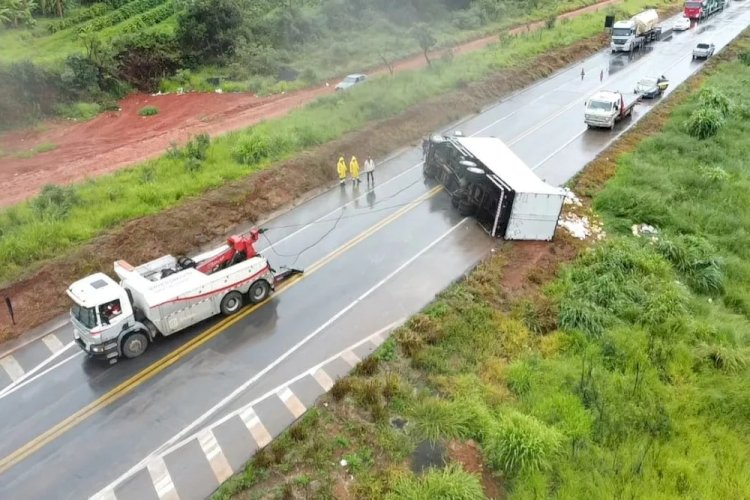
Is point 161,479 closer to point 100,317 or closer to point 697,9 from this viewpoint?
point 100,317

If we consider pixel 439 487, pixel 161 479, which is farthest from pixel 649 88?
pixel 161 479

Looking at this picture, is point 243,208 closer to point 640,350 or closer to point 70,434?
point 70,434

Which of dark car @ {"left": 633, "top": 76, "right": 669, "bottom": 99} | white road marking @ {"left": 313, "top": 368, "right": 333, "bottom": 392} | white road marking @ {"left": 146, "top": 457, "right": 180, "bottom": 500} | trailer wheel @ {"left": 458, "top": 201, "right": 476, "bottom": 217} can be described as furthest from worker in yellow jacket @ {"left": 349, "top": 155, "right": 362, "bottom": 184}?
dark car @ {"left": 633, "top": 76, "right": 669, "bottom": 99}

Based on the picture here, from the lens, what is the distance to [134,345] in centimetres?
1584

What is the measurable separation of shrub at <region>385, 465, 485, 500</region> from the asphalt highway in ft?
15.5

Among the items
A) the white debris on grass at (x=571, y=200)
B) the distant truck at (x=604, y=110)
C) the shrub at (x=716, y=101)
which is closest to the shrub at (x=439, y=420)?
the white debris on grass at (x=571, y=200)

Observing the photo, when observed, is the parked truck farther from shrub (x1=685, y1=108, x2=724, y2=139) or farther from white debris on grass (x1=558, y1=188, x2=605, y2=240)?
shrub (x1=685, y1=108, x2=724, y2=139)

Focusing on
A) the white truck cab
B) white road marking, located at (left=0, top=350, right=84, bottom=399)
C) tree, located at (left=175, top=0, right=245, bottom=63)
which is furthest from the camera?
the white truck cab

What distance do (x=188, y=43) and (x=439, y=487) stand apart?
4660 centimetres

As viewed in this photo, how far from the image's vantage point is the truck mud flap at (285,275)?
763 inches

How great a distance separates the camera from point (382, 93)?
35.5 metres

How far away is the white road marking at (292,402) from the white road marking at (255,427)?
796 millimetres

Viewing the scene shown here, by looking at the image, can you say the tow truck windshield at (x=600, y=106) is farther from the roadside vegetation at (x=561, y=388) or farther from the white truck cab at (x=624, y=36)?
the white truck cab at (x=624, y=36)

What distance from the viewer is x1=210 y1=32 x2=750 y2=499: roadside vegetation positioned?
12281 mm
